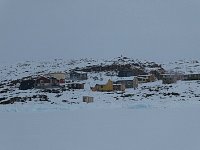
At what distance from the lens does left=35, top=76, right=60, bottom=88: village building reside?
106 feet

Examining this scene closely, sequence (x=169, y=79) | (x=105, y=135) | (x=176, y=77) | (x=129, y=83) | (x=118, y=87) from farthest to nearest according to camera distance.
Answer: (x=176, y=77)
(x=169, y=79)
(x=129, y=83)
(x=118, y=87)
(x=105, y=135)

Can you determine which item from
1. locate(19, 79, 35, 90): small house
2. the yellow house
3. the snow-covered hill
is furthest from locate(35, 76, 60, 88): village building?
the yellow house

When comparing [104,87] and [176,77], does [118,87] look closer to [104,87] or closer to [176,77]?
[104,87]

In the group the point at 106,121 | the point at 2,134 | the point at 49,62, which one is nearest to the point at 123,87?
the point at 106,121

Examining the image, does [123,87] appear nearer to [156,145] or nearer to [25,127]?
[25,127]

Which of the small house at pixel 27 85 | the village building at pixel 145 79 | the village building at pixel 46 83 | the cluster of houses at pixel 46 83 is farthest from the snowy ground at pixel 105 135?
the village building at pixel 145 79

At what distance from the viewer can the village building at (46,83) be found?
32.4 m

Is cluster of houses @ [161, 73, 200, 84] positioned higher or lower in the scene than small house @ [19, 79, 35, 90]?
higher

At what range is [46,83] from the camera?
33.1 m

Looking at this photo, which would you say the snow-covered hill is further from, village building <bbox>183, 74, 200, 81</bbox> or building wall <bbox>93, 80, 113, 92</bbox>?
village building <bbox>183, 74, 200, 81</bbox>

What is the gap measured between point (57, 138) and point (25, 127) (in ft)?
6.37

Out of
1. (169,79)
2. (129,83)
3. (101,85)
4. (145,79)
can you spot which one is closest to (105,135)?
(101,85)

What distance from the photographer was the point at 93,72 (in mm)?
43062

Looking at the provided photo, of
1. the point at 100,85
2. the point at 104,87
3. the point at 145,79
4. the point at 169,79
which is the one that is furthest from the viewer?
the point at 145,79
